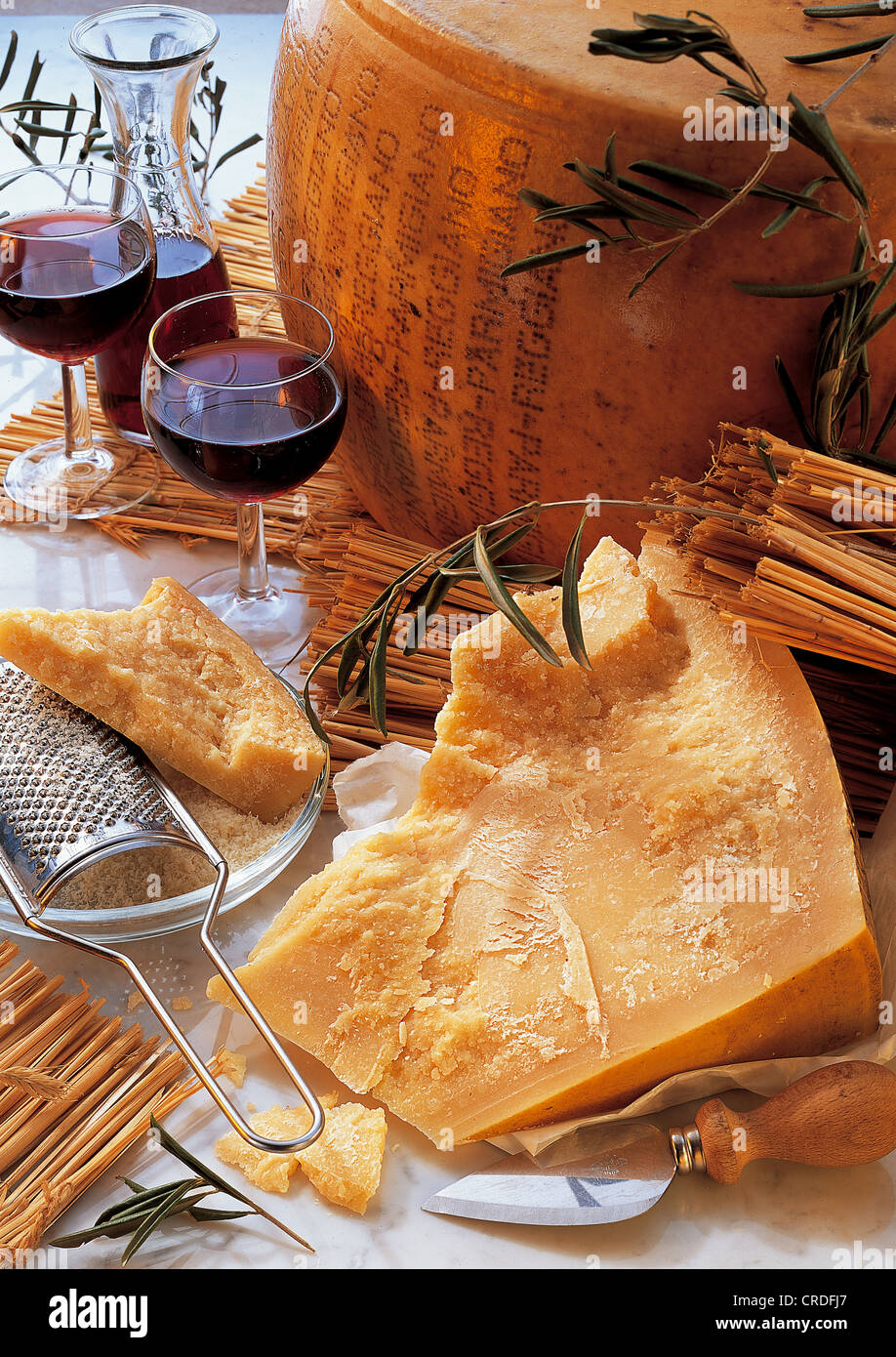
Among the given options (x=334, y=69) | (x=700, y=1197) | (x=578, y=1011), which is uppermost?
(x=334, y=69)

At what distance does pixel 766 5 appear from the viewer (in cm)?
106

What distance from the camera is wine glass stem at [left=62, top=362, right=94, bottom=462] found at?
4.86 ft

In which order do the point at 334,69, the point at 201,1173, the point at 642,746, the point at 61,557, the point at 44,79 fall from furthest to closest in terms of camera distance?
the point at 44,79 < the point at 61,557 < the point at 334,69 < the point at 642,746 < the point at 201,1173

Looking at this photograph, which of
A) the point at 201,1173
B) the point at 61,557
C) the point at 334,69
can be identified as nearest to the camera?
the point at 201,1173

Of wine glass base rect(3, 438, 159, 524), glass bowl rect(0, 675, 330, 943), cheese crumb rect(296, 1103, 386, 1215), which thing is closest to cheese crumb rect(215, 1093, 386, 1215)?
cheese crumb rect(296, 1103, 386, 1215)

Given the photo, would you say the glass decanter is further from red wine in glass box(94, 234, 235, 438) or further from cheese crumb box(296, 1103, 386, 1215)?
cheese crumb box(296, 1103, 386, 1215)

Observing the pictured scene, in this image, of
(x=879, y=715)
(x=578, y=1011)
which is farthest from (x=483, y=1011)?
(x=879, y=715)

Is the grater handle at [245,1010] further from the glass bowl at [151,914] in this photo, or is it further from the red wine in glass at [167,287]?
the red wine in glass at [167,287]

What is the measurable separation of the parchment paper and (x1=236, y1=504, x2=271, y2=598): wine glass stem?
0.30m

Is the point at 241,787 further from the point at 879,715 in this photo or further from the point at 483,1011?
the point at 879,715

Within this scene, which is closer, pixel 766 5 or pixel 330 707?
pixel 766 5

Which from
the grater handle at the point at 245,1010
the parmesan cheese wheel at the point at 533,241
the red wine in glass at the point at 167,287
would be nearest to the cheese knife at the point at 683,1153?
the grater handle at the point at 245,1010

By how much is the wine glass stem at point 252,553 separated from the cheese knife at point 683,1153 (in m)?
0.67

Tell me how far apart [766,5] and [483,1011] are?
2.62ft
